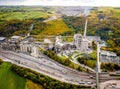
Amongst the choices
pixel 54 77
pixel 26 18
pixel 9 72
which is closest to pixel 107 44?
pixel 54 77

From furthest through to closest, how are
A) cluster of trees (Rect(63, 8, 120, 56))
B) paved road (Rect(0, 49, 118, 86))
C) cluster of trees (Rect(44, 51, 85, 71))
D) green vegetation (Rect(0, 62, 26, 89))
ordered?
cluster of trees (Rect(63, 8, 120, 56)) → cluster of trees (Rect(44, 51, 85, 71)) → paved road (Rect(0, 49, 118, 86)) → green vegetation (Rect(0, 62, 26, 89))

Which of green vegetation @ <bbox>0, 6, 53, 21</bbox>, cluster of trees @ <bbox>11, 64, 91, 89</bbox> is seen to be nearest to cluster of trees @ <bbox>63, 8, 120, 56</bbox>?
green vegetation @ <bbox>0, 6, 53, 21</bbox>

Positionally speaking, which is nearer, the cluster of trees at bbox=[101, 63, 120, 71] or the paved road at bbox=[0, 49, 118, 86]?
the paved road at bbox=[0, 49, 118, 86]

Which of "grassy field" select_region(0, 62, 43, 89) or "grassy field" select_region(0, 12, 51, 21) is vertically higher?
"grassy field" select_region(0, 12, 51, 21)

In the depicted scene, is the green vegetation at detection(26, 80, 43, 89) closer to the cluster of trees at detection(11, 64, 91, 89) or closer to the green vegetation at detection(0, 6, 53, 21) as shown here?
the cluster of trees at detection(11, 64, 91, 89)

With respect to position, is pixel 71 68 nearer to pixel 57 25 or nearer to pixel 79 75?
pixel 79 75

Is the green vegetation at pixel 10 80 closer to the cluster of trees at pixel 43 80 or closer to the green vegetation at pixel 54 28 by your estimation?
the cluster of trees at pixel 43 80

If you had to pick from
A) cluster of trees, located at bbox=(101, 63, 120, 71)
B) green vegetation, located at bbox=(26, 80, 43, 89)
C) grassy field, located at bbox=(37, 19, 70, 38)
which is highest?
grassy field, located at bbox=(37, 19, 70, 38)

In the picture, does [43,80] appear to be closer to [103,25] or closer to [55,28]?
[55,28]
